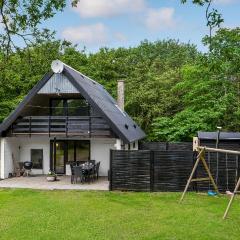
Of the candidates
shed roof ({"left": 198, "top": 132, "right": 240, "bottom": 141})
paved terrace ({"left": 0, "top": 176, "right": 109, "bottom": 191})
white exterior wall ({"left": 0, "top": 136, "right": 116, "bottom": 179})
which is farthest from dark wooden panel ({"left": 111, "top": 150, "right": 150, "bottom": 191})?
white exterior wall ({"left": 0, "top": 136, "right": 116, "bottom": 179})

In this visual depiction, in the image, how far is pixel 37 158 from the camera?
23469 mm

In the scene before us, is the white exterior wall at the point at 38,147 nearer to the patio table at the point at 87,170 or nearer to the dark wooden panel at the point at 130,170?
the patio table at the point at 87,170

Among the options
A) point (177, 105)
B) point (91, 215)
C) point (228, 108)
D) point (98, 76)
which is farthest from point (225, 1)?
point (98, 76)

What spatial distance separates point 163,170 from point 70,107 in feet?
25.5

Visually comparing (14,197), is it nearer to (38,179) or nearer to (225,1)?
(38,179)

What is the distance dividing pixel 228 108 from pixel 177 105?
5937 mm

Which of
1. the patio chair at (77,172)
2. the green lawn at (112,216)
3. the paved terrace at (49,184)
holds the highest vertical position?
the patio chair at (77,172)

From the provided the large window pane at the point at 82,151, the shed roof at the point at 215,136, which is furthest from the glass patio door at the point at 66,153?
the shed roof at the point at 215,136

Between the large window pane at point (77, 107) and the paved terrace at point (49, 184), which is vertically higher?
the large window pane at point (77, 107)

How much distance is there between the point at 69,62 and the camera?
3400 cm

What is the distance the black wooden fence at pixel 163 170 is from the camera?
55.3ft

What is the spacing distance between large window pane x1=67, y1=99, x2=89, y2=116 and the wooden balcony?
208cm

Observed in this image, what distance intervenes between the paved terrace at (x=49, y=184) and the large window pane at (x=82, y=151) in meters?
1.91

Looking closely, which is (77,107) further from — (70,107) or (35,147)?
(35,147)
